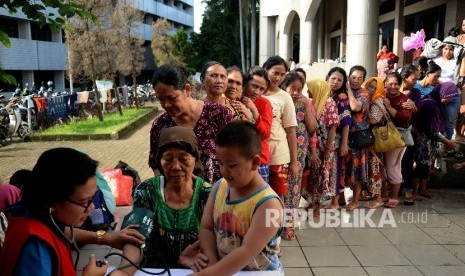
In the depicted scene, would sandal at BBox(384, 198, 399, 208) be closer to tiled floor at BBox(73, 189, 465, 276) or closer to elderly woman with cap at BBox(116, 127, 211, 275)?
tiled floor at BBox(73, 189, 465, 276)

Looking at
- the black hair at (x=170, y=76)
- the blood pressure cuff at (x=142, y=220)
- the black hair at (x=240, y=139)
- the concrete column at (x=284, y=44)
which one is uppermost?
the concrete column at (x=284, y=44)

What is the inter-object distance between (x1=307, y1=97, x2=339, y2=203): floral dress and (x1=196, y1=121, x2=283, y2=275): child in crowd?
2.84m

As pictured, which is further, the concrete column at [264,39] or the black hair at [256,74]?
the concrete column at [264,39]

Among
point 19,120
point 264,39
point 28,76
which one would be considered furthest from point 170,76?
point 28,76

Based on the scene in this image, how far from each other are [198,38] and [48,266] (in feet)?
126

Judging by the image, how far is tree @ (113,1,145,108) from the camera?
1731 cm

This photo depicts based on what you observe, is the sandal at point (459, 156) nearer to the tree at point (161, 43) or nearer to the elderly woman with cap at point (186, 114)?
the elderly woman with cap at point (186, 114)

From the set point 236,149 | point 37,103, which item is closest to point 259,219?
point 236,149

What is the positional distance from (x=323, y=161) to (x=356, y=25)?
4.83 metres

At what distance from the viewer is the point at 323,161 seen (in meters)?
4.59

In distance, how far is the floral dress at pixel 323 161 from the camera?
4465mm

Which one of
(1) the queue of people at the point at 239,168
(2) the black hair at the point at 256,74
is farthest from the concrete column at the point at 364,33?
(2) the black hair at the point at 256,74

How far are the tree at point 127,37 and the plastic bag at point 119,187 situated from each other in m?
13.2

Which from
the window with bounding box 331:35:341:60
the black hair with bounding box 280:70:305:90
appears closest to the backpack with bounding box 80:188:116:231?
the black hair with bounding box 280:70:305:90
